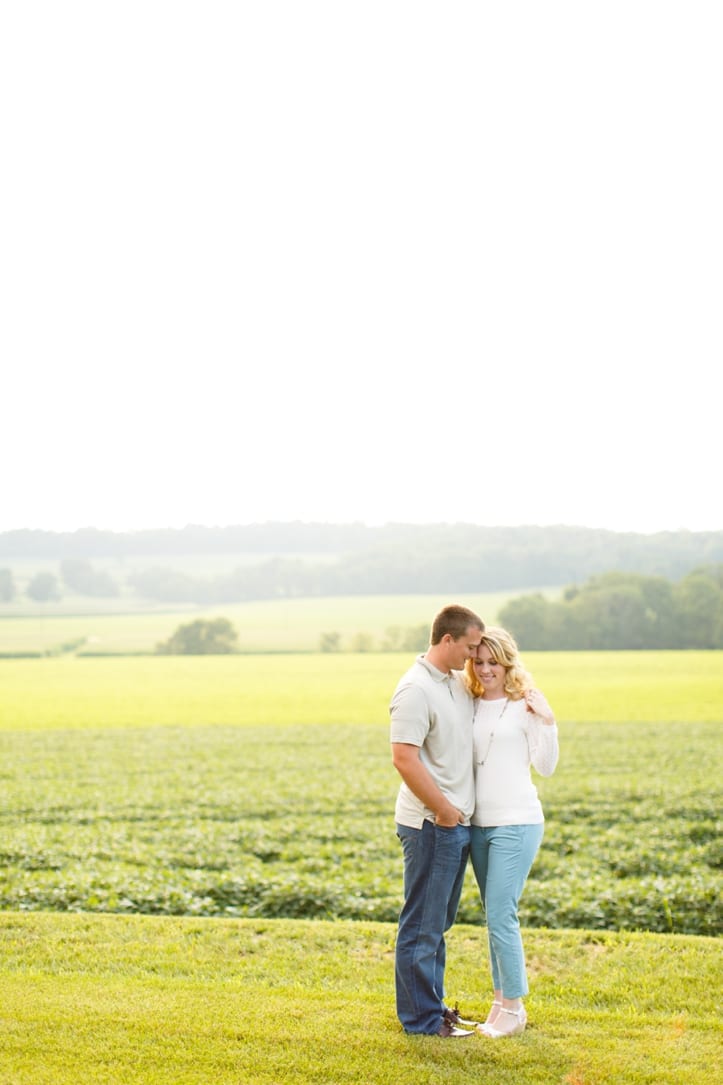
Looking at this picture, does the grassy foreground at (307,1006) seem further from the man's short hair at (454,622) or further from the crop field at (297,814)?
the man's short hair at (454,622)

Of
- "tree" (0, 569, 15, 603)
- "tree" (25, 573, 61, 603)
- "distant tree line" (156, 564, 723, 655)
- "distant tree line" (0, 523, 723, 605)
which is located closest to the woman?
"distant tree line" (156, 564, 723, 655)

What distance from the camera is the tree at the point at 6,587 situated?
95731mm

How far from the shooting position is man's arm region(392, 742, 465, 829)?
6.61 meters

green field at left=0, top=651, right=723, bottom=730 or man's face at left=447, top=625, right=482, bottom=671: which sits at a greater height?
man's face at left=447, top=625, right=482, bottom=671

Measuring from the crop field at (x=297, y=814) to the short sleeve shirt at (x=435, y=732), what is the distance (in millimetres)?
5629

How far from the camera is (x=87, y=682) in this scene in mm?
63812

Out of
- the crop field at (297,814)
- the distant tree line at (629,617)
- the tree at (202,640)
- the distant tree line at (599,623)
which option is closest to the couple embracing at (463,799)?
the crop field at (297,814)

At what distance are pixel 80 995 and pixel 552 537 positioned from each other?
10060cm

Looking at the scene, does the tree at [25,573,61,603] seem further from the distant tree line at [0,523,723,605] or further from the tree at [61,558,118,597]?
the tree at [61,558,118,597]

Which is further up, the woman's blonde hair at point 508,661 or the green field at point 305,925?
the woman's blonde hair at point 508,661

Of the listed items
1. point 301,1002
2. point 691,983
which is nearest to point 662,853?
point 691,983

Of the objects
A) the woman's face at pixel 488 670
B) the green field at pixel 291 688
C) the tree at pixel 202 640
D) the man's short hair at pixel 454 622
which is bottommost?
the green field at pixel 291 688

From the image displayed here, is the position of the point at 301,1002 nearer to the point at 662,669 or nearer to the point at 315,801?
the point at 315,801

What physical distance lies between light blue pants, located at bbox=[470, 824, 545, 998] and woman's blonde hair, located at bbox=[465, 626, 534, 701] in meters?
0.89
